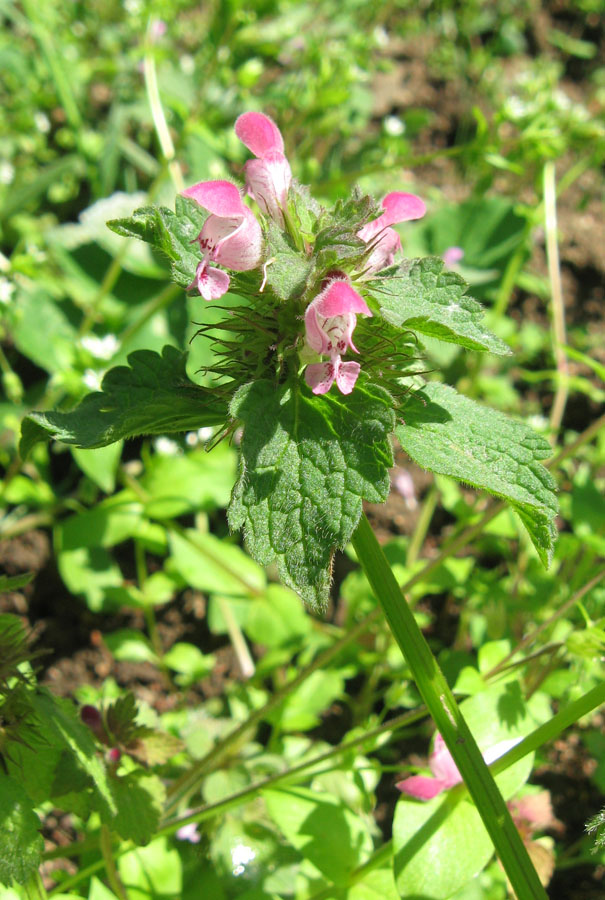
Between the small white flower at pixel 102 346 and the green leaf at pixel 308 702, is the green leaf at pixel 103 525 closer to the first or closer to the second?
the small white flower at pixel 102 346

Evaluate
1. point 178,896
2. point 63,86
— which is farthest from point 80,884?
point 63,86

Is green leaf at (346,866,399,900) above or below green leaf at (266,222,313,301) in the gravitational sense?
below

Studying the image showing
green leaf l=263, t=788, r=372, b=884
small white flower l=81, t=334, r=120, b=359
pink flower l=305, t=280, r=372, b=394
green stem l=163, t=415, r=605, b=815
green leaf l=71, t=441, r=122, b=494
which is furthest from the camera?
small white flower l=81, t=334, r=120, b=359

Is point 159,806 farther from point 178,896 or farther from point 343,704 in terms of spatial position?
point 343,704

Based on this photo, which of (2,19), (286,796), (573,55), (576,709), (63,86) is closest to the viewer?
(576,709)

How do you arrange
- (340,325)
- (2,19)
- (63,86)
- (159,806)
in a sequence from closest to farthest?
1. (340,325)
2. (159,806)
3. (63,86)
4. (2,19)

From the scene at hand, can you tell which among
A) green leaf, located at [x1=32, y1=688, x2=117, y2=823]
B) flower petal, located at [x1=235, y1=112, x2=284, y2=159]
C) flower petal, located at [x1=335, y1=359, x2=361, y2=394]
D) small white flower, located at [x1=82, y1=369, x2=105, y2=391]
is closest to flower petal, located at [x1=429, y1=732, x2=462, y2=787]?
green leaf, located at [x1=32, y1=688, x2=117, y2=823]

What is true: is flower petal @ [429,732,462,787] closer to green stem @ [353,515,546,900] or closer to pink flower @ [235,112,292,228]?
green stem @ [353,515,546,900]
